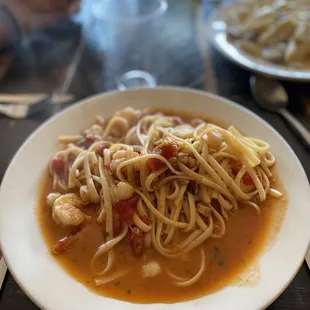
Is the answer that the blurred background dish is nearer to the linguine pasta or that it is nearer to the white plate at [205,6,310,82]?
the linguine pasta

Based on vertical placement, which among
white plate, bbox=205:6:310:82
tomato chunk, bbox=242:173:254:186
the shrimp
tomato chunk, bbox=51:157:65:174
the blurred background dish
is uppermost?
white plate, bbox=205:6:310:82

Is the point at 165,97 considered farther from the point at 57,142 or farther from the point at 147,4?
the point at 147,4

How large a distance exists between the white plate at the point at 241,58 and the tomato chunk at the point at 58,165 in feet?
6.51

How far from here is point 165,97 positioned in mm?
3227

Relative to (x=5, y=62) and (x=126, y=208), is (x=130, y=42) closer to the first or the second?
(x=5, y=62)

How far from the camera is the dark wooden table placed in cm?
335

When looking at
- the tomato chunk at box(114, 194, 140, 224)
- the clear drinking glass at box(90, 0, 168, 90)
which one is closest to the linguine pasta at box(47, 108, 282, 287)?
the tomato chunk at box(114, 194, 140, 224)

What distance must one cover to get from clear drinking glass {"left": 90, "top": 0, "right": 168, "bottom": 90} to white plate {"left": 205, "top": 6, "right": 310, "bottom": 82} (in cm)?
62

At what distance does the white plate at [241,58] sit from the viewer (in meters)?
3.45

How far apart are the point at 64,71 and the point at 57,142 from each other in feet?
4.65

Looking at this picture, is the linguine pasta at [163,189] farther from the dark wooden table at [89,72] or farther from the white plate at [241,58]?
the white plate at [241,58]

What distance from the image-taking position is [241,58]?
3.70 meters

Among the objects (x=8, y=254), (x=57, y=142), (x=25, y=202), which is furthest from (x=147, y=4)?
(x=8, y=254)

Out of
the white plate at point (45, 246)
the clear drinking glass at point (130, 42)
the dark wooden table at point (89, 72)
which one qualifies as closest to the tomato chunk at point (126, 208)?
the white plate at point (45, 246)
